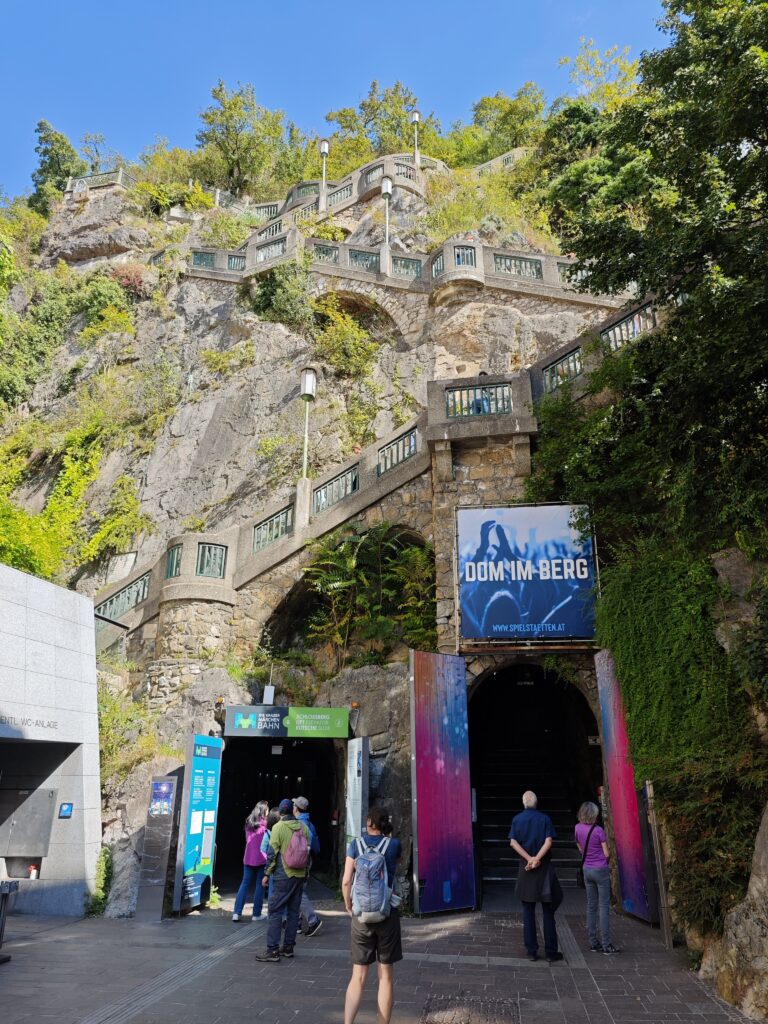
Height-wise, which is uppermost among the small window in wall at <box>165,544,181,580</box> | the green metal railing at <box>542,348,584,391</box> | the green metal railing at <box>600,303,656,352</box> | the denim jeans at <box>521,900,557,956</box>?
the green metal railing at <box>600,303,656,352</box>

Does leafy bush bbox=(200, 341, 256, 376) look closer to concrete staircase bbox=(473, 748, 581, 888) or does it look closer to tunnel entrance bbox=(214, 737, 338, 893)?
tunnel entrance bbox=(214, 737, 338, 893)

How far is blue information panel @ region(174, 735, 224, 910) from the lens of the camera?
864 cm

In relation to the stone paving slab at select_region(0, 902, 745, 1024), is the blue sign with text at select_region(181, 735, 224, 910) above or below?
above

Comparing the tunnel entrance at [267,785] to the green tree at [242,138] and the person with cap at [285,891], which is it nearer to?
the person with cap at [285,891]

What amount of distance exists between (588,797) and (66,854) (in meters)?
9.32

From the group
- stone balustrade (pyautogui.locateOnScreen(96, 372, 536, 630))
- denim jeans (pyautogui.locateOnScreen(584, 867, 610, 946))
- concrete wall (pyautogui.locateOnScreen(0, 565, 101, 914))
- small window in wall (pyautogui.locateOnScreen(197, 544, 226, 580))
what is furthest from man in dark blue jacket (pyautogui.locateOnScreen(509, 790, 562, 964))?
small window in wall (pyautogui.locateOnScreen(197, 544, 226, 580))

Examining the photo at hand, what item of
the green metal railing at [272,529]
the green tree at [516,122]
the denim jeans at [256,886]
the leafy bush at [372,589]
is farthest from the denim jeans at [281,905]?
the green tree at [516,122]

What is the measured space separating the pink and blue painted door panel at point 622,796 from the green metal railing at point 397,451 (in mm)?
5676

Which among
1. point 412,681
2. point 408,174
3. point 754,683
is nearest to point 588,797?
point 412,681

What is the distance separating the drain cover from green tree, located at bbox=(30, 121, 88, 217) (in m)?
47.1

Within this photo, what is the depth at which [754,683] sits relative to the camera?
22.1ft

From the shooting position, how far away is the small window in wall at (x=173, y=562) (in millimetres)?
13172

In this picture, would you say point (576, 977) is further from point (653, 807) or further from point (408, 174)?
point (408, 174)

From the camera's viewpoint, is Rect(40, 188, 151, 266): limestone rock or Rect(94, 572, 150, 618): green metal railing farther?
Rect(40, 188, 151, 266): limestone rock
